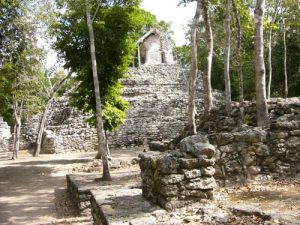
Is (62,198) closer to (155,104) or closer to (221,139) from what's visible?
(221,139)

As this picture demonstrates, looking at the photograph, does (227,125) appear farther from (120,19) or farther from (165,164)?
(165,164)

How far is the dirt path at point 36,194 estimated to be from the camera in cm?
947

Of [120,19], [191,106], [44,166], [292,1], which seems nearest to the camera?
[191,106]

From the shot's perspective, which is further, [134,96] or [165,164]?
[134,96]

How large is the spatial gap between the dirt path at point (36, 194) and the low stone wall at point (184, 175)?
13.5 ft

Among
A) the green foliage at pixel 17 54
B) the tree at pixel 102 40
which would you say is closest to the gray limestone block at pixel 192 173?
the tree at pixel 102 40

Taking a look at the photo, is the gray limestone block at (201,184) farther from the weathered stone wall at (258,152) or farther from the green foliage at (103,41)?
the green foliage at (103,41)

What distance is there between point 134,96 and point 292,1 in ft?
42.8

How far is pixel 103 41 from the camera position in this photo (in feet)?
49.2

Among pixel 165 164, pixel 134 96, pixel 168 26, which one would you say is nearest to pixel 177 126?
pixel 134 96

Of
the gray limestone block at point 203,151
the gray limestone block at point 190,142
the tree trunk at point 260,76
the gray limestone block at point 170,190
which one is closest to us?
the gray limestone block at point 170,190

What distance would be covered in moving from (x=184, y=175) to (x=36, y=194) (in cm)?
807

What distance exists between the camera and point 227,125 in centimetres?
1227

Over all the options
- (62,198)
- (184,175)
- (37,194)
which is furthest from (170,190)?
(37,194)
